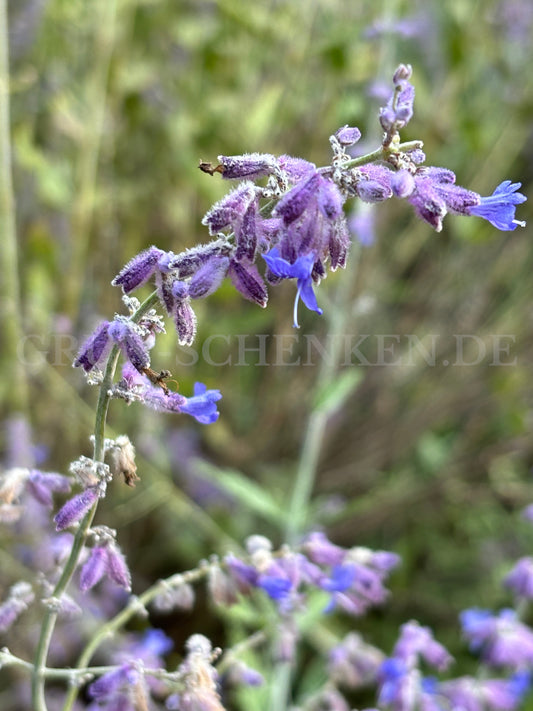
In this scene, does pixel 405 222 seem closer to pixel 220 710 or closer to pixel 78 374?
pixel 78 374

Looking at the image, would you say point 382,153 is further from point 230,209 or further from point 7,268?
point 7,268

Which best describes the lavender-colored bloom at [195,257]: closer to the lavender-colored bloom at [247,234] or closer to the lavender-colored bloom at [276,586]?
the lavender-colored bloom at [247,234]

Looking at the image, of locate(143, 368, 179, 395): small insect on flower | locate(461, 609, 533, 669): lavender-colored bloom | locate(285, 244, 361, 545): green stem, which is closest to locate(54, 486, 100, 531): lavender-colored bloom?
locate(143, 368, 179, 395): small insect on flower

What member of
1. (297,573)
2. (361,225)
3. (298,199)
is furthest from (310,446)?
(298,199)

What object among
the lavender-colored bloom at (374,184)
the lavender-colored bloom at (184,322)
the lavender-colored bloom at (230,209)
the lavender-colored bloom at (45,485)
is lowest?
the lavender-colored bloom at (45,485)

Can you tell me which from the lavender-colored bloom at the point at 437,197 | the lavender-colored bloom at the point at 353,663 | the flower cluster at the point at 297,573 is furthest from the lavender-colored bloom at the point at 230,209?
the lavender-colored bloom at the point at 353,663
